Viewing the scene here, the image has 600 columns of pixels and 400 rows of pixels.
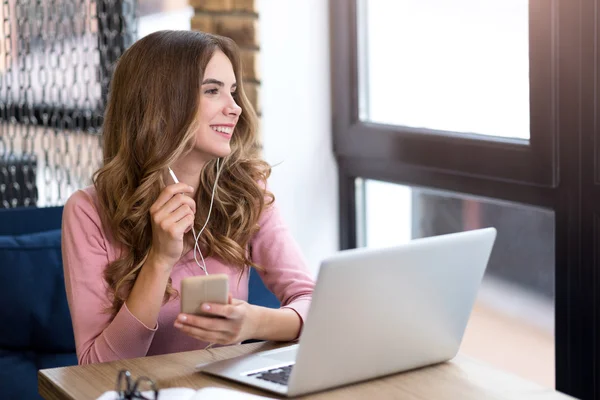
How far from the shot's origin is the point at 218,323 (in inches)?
62.3

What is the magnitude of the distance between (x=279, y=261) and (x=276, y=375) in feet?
1.95

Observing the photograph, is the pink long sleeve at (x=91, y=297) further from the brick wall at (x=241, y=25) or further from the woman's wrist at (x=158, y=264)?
the brick wall at (x=241, y=25)

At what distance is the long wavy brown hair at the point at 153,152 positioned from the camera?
1943mm

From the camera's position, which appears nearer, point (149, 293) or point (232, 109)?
point (149, 293)

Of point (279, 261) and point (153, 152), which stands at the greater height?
point (153, 152)

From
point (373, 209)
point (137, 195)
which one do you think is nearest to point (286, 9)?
point (373, 209)

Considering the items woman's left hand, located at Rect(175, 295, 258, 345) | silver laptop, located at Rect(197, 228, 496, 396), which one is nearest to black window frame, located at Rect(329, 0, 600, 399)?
silver laptop, located at Rect(197, 228, 496, 396)

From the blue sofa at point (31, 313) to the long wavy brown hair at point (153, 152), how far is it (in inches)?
17.9

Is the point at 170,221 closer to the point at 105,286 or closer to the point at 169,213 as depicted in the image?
the point at 169,213

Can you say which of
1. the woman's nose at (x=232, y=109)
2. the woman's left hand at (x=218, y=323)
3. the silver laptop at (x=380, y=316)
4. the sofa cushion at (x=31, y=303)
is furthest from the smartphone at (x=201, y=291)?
the sofa cushion at (x=31, y=303)

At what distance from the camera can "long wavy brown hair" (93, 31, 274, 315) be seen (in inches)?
76.5

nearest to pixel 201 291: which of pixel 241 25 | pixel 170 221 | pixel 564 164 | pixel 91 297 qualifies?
pixel 170 221

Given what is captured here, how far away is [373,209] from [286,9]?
28.6 inches

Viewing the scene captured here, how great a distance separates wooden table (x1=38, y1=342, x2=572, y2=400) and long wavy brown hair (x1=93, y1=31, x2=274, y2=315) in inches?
11.4
